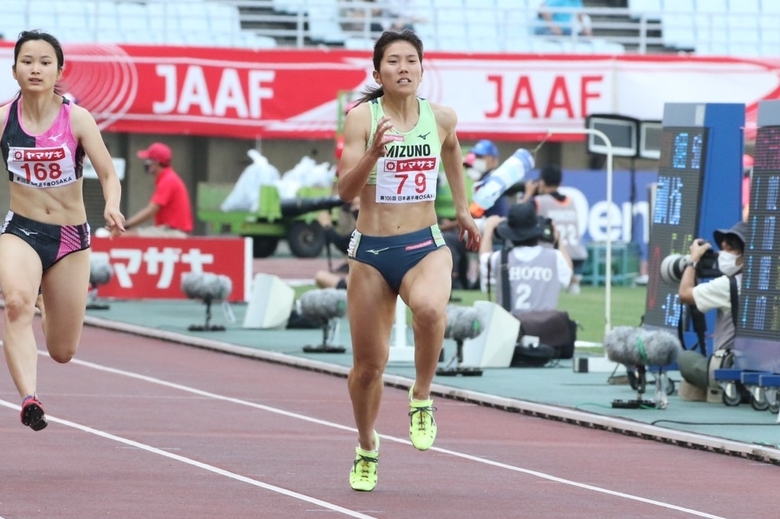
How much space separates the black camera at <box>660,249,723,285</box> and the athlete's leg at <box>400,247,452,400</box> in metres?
5.66

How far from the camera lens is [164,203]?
74.7 ft

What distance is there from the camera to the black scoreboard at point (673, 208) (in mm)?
15180

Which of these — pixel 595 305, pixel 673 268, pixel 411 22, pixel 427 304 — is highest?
pixel 411 22

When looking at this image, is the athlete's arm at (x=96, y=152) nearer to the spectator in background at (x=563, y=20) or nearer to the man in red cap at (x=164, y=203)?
the man in red cap at (x=164, y=203)

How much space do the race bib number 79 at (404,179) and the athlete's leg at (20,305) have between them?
172 cm

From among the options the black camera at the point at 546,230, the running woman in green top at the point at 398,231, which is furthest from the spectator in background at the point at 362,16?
the running woman in green top at the point at 398,231

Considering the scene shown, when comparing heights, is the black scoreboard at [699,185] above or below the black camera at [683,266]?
above

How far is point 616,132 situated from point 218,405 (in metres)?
8.17

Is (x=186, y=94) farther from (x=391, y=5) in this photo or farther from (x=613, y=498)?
(x=613, y=498)

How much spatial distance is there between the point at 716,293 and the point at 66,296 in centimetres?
597

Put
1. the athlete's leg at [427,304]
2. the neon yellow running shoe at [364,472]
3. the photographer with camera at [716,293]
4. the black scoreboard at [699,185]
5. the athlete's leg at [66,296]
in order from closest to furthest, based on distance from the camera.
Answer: the athlete's leg at [427,304] → the neon yellow running shoe at [364,472] → the athlete's leg at [66,296] → the photographer with camera at [716,293] → the black scoreboard at [699,185]

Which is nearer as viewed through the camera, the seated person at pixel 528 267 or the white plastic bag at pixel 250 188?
the seated person at pixel 528 267

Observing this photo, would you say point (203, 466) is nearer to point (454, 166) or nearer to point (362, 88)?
point (454, 166)

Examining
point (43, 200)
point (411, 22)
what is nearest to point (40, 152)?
point (43, 200)
